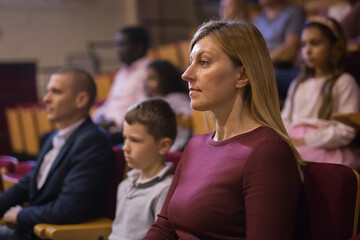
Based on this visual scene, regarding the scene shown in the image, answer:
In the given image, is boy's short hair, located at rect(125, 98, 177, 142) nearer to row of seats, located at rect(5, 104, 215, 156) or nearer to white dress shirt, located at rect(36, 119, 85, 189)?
white dress shirt, located at rect(36, 119, 85, 189)

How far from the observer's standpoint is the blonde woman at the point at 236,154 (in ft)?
2.45

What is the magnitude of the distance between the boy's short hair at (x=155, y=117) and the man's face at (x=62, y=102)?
34cm

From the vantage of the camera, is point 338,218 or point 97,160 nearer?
point 338,218

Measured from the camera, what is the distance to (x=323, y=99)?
4.89 feet

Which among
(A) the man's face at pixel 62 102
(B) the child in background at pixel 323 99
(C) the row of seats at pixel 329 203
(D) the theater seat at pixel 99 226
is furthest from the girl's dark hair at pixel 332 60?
(A) the man's face at pixel 62 102

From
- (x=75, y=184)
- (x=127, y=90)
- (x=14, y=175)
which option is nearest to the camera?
(x=75, y=184)

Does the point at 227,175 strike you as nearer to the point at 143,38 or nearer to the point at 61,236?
the point at 61,236

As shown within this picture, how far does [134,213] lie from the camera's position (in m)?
1.18

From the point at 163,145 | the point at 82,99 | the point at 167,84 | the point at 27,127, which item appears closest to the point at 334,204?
the point at 163,145

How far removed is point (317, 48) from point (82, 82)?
2.91 feet

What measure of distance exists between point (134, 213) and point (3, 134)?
136 inches

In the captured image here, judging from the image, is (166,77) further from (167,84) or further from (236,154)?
(236,154)

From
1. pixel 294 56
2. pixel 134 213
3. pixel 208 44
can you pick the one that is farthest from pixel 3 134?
pixel 208 44

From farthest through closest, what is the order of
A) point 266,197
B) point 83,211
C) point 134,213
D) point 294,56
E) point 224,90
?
point 294,56, point 83,211, point 134,213, point 224,90, point 266,197
